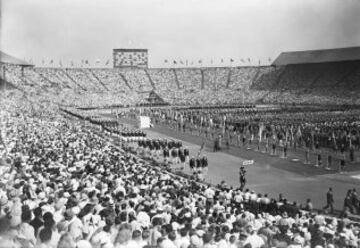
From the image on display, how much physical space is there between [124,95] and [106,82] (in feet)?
30.1

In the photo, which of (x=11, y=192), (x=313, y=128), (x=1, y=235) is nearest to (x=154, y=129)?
(x=313, y=128)

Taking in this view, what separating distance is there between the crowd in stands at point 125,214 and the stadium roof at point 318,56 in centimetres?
7957

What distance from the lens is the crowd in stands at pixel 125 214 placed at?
27.2ft

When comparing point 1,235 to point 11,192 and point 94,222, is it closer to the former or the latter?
point 94,222

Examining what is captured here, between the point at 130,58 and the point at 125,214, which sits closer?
the point at 125,214

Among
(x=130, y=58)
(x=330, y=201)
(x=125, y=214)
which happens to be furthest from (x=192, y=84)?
(x=125, y=214)

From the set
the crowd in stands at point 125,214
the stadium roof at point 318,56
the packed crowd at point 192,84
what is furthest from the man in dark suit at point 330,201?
the stadium roof at point 318,56

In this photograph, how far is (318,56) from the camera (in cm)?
9675

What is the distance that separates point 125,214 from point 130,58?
4082 inches

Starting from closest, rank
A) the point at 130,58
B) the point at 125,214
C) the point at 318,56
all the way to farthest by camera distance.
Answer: the point at 125,214 → the point at 318,56 → the point at 130,58

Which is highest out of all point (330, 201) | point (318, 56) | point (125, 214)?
point (318, 56)

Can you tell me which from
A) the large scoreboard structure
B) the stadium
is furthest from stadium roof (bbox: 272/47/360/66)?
the large scoreboard structure

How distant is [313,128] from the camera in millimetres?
36469

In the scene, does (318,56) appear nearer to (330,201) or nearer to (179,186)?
(330,201)
